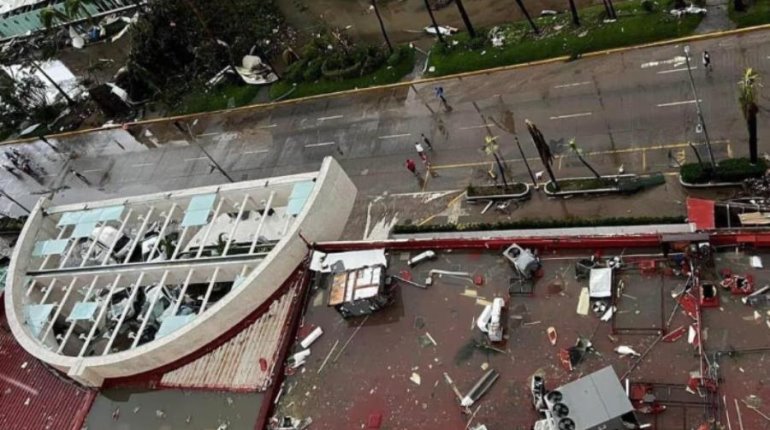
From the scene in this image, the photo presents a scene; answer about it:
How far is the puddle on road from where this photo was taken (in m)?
38.1

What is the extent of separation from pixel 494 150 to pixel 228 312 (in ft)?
95.2

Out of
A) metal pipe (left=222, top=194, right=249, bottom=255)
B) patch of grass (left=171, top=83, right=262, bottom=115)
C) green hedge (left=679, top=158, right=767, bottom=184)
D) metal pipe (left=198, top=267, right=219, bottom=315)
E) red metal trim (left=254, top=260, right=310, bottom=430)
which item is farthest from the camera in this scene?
patch of grass (left=171, top=83, right=262, bottom=115)

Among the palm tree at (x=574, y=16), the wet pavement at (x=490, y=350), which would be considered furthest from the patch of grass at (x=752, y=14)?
the wet pavement at (x=490, y=350)

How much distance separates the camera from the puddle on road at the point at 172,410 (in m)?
38.1

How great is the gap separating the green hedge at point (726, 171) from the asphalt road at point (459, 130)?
2326mm

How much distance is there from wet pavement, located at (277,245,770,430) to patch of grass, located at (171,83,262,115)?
46.4 m

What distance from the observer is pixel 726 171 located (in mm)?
50344

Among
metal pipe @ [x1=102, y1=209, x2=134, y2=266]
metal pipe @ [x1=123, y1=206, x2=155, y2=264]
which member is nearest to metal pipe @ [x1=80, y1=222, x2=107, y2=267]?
metal pipe @ [x1=102, y1=209, x2=134, y2=266]

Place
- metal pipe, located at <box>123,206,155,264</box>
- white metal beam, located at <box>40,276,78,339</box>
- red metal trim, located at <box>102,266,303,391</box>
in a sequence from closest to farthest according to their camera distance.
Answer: red metal trim, located at <box>102,266,303,391</box>
white metal beam, located at <box>40,276,78,339</box>
metal pipe, located at <box>123,206,155,264</box>

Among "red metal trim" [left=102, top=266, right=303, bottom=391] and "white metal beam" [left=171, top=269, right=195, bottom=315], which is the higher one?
"white metal beam" [left=171, top=269, right=195, bottom=315]

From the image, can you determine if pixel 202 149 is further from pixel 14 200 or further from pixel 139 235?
pixel 139 235

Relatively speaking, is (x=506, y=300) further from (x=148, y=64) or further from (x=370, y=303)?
(x=148, y=64)

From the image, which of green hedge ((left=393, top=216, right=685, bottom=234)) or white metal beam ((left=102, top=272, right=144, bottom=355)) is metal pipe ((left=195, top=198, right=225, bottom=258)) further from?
green hedge ((left=393, top=216, right=685, bottom=234))

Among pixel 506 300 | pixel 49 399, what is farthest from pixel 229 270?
pixel 506 300
